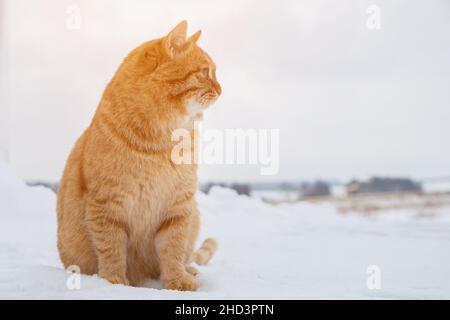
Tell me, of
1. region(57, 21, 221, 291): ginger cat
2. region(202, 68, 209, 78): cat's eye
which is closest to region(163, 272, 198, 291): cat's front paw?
region(57, 21, 221, 291): ginger cat

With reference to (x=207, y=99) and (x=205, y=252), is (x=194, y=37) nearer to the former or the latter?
(x=207, y=99)

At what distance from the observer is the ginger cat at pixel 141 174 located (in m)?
1.35

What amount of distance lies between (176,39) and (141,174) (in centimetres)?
37

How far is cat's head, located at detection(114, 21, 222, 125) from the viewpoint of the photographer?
4.50 feet

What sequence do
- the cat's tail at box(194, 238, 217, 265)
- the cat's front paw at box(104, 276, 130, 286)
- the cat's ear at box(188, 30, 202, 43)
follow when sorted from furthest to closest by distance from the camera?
1. the cat's tail at box(194, 238, 217, 265)
2. the cat's ear at box(188, 30, 202, 43)
3. the cat's front paw at box(104, 276, 130, 286)

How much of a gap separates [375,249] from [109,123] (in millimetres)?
1189

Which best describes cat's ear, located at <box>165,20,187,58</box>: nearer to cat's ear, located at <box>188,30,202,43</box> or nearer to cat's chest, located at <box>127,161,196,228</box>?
cat's ear, located at <box>188,30,202,43</box>

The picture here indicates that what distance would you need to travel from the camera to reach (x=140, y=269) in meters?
1.45

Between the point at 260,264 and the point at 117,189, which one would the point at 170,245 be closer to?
the point at 117,189

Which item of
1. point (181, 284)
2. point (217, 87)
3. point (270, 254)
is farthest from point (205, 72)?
point (270, 254)

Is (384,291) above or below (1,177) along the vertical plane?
below

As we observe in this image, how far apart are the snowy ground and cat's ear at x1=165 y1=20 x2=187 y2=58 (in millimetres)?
623

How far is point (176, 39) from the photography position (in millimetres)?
1391
